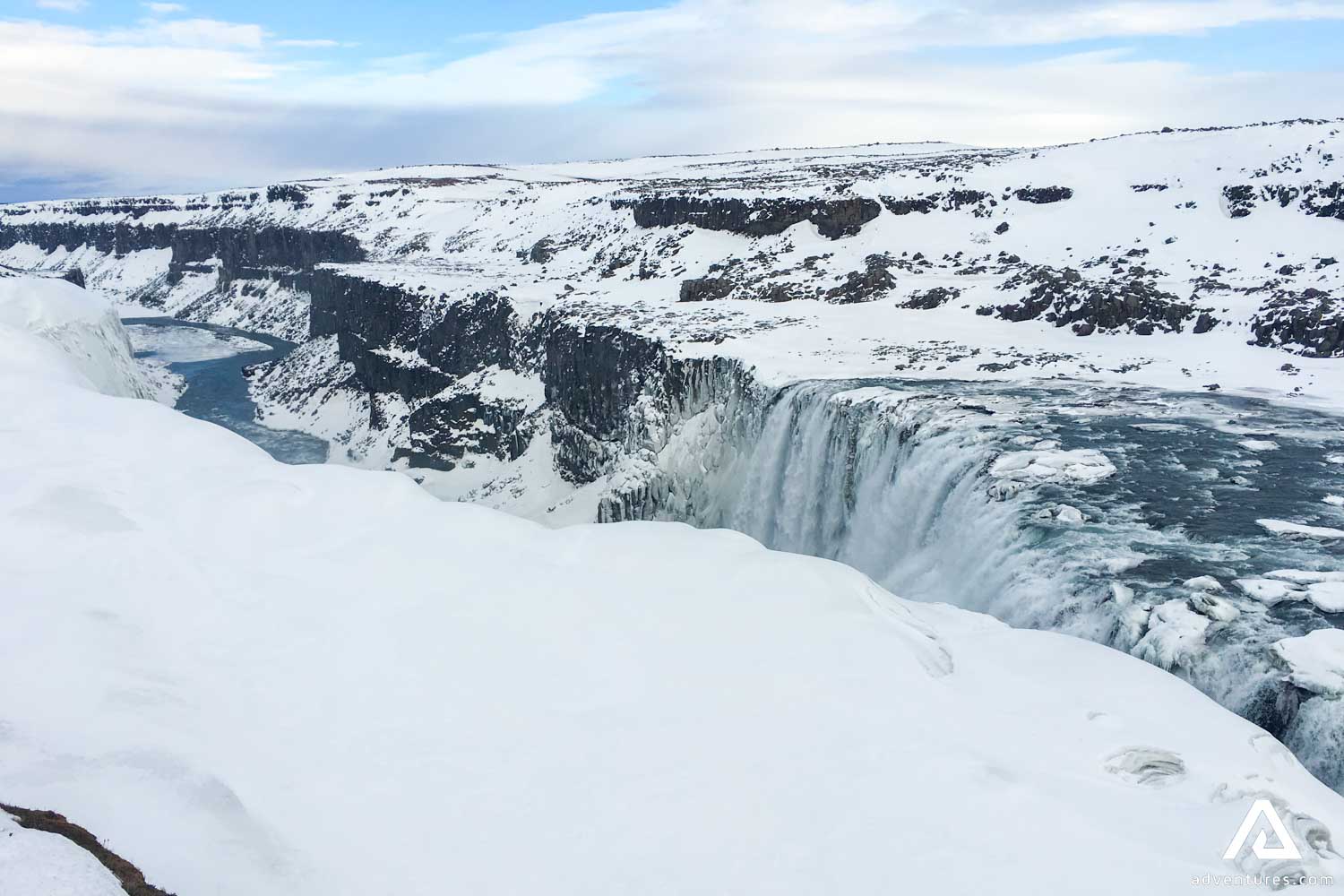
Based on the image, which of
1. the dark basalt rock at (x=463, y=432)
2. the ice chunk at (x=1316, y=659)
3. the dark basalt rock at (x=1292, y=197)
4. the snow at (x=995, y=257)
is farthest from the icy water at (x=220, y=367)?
the dark basalt rock at (x=1292, y=197)

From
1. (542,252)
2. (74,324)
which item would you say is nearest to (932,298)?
(74,324)

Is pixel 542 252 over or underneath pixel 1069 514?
over

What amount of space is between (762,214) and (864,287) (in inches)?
777

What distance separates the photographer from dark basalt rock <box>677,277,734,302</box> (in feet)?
176

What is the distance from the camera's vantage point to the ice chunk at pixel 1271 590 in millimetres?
14750

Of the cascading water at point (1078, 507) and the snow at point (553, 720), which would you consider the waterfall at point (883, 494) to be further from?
the snow at point (553, 720)

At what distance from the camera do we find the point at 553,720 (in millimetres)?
11656

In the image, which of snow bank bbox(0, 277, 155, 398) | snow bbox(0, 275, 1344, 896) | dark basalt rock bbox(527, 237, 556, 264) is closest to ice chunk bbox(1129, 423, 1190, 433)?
snow bbox(0, 275, 1344, 896)

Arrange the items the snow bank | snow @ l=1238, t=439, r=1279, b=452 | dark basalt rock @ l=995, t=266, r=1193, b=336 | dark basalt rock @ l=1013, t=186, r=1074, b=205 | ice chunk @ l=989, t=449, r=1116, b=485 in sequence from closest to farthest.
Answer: ice chunk @ l=989, t=449, r=1116, b=485 → snow @ l=1238, t=439, r=1279, b=452 → dark basalt rock @ l=995, t=266, r=1193, b=336 → the snow bank → dark basalt rock @ l=1013, t=186, r=1074, b=205

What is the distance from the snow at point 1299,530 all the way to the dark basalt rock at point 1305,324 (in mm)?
17056

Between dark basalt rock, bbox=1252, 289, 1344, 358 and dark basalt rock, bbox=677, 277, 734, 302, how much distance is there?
28.2m

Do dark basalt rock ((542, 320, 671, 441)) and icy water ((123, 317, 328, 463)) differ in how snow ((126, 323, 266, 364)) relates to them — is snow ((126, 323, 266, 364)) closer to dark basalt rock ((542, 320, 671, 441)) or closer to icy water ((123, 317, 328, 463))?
icy water ((123, 317, 328, 463))

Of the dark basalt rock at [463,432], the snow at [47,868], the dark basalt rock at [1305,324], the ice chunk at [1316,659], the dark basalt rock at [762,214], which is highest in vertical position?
the dark basalt rock at [762,214]

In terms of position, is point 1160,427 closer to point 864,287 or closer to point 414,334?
point 864,287
